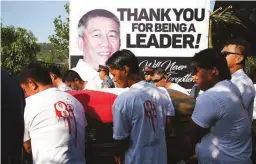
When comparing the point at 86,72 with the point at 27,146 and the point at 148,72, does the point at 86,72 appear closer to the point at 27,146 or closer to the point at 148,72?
the point at 148,72

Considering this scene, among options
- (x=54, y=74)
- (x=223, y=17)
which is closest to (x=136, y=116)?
(x=54, y=74)

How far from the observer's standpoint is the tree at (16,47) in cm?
1927

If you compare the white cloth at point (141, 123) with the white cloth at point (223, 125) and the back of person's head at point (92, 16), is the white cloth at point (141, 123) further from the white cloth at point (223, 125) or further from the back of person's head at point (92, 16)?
the back of person's head at point (92, 16)

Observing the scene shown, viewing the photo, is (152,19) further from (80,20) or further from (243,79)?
(243,79)

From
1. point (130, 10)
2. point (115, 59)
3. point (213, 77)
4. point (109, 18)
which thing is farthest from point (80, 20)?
point (213, 77)

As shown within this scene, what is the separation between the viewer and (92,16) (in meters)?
5.57

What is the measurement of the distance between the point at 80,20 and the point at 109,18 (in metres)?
0.46

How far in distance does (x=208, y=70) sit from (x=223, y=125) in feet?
1.23

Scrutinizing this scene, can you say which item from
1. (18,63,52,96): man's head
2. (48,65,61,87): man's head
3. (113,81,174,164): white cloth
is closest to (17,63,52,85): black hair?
(18,63,52,96): man's head

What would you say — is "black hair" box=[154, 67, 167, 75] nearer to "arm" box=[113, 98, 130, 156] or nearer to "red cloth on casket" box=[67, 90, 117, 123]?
"red cloth on casket" box=[67, 90, 117, 123]

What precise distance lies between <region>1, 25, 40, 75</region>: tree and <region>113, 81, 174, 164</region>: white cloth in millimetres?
17156

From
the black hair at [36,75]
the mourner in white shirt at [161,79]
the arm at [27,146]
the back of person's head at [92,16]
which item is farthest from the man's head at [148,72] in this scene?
the arm at [27,146]

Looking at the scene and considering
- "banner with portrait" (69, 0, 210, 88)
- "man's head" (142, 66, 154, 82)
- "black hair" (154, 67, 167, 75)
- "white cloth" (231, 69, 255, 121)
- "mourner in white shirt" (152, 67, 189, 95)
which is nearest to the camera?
"white cloth" (231, 69, 255, 121)

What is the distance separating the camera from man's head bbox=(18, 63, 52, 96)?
2.68 meters
